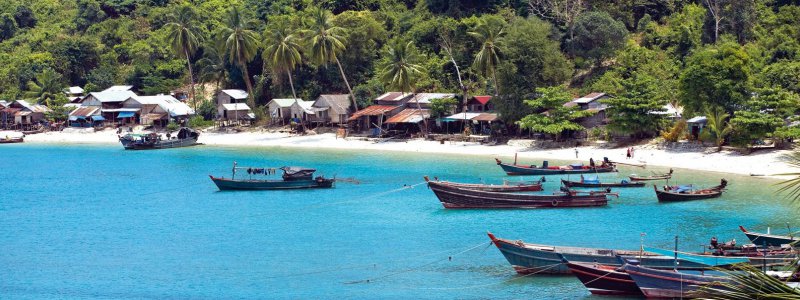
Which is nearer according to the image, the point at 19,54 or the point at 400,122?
the point at 400,122

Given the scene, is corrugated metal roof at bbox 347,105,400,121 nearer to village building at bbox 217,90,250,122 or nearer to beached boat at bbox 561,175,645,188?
village building at bbox 217,90,250,122

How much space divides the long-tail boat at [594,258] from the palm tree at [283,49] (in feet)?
165

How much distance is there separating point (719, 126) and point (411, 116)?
24768 millimetres

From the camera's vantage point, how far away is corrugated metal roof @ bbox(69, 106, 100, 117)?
89.6m

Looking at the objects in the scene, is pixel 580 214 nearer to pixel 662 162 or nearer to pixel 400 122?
pixel 662 162

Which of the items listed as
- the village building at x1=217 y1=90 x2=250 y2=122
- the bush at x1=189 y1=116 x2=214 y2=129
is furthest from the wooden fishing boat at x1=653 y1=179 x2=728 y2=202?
the bush at x1=189 y1=116 x2=214 y2=129

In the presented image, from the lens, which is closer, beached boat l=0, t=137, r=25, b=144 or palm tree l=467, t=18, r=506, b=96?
palm tree l=467, t=18, r=506, b=96

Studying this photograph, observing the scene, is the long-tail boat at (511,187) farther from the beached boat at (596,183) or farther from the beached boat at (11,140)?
the beached boat at (11,140)

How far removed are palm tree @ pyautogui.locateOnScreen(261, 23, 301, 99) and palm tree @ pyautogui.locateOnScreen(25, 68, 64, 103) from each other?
26.4 meters

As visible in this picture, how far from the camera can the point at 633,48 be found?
7306cm

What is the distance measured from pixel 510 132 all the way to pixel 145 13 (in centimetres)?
5788

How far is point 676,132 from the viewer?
60.7 meters

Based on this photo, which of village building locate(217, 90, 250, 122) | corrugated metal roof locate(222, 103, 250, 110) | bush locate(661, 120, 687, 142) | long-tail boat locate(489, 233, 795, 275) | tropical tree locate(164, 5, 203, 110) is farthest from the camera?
tropical tree locate(164, 5, 203, 110)

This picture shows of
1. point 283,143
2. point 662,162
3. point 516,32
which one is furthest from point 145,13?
point 662,162
